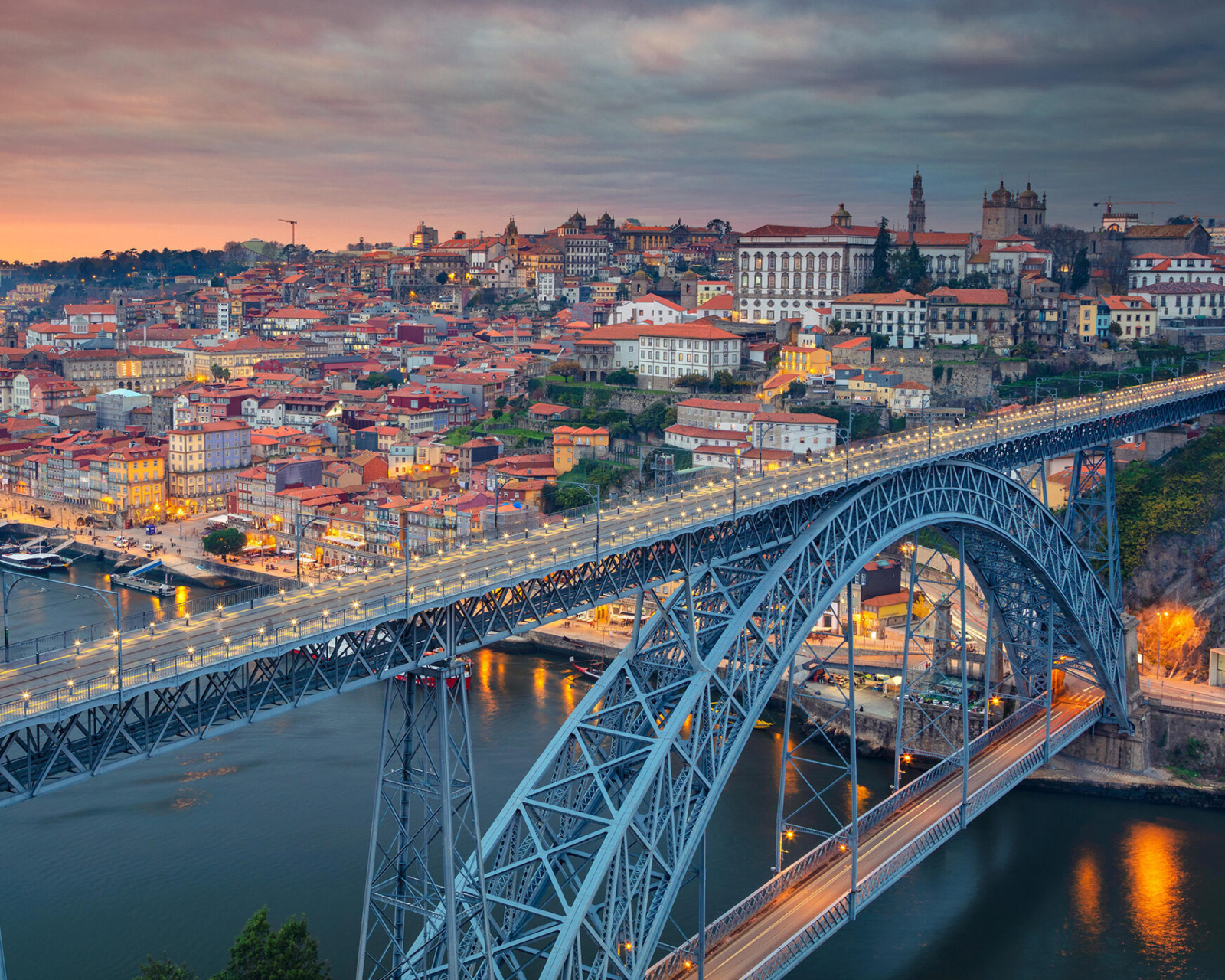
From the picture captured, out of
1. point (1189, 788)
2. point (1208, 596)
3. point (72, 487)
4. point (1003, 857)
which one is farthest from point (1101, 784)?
point (72, 487)

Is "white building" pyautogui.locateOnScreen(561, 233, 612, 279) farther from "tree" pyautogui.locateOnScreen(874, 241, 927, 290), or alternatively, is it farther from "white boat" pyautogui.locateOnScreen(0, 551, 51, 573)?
"white boat" pyautogui.locateOnScreen(0, 551, 51, 573)

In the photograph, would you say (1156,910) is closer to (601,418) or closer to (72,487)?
(601,418)

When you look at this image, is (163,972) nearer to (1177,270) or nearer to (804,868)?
(804,868)

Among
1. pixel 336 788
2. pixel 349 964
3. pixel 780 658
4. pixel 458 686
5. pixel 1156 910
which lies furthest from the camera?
pixel 336 788

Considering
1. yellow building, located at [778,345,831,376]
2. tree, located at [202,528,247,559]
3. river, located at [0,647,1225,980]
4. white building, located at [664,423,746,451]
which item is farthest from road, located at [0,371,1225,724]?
yellow building, located at [778,345,831,376]

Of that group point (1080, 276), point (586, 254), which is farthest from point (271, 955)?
point (586, 254)
